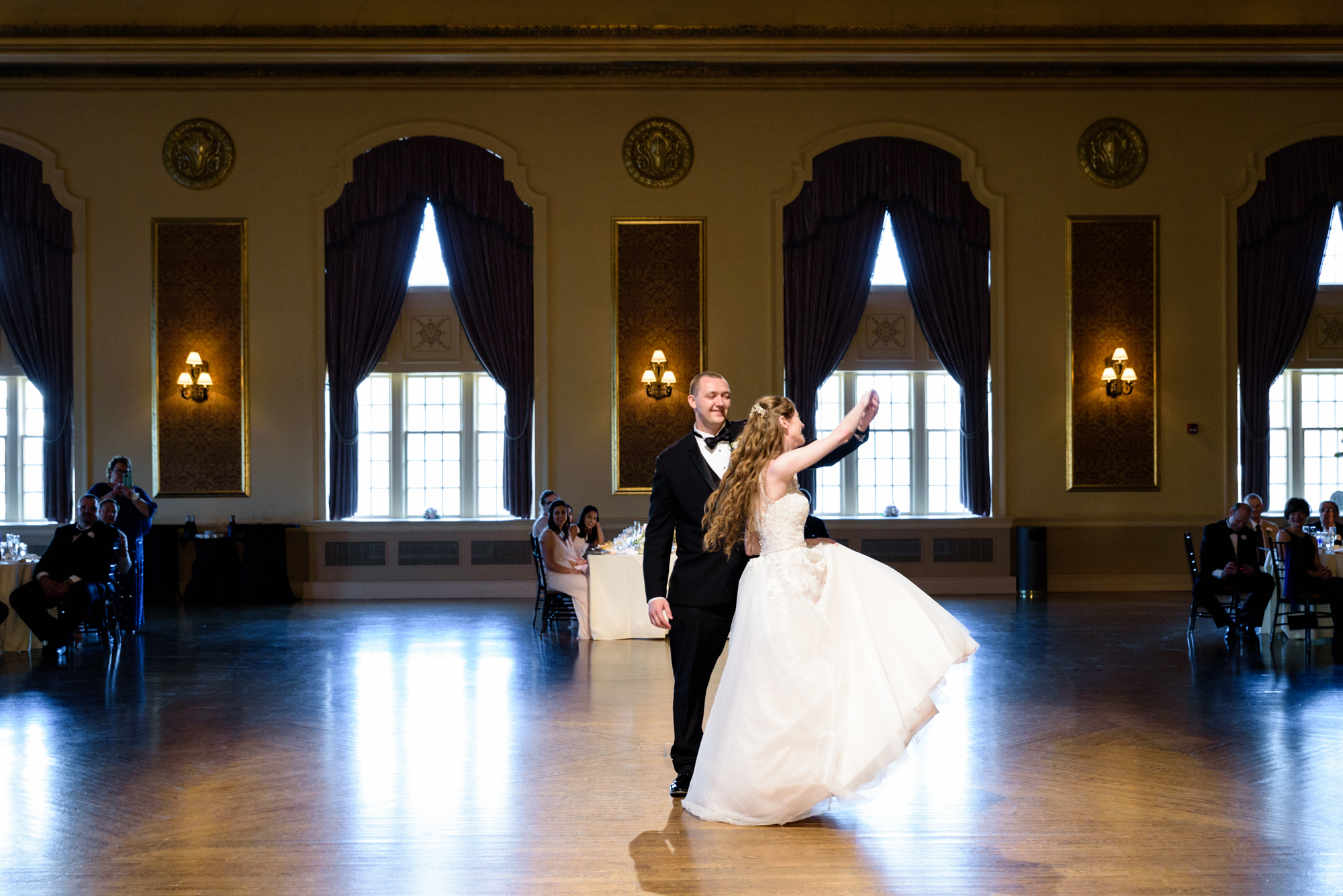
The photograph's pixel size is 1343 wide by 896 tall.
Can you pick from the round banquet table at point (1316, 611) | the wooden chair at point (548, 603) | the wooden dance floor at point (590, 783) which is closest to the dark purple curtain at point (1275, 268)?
the round banquet table at point (1316, 611)

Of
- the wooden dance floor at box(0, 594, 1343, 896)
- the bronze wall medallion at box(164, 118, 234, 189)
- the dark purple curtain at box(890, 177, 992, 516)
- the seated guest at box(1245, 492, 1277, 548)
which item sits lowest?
the wooden dance floor at box(0, 594, 1343, 896)

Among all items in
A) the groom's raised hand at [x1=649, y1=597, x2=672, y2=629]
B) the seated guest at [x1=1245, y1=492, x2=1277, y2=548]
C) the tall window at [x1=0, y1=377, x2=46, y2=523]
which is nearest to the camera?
the groom's raised hand at [x1=649, y1=597, x2=672, y2=629]

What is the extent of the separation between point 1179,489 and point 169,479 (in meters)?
11.2

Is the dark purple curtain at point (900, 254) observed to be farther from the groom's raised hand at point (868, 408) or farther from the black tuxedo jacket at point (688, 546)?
the groom's raised hand at point (868, 408)

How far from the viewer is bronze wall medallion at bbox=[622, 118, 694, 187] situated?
1206cm

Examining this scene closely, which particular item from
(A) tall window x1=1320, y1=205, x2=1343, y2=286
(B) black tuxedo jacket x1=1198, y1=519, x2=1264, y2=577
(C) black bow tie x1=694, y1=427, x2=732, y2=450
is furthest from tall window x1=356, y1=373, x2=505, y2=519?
(A) tall window x1=1320, y1=205, x2=1343, y2=286

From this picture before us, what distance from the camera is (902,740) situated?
363 centimetres

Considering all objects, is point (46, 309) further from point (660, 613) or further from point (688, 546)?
point (660, 613)

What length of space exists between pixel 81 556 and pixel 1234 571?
8.72 meters

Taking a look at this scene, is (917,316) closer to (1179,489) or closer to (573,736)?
(1179,489)

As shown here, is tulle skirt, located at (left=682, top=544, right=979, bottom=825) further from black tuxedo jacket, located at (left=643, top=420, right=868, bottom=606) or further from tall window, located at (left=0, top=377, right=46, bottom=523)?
tall window, located at (left=0, top=377, right=46, bottom=523)

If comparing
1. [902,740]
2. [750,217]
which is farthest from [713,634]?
[750,217]

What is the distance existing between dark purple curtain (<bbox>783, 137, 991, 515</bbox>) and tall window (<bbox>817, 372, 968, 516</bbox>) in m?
0.39

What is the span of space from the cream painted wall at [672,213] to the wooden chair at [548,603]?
99.8 inches
